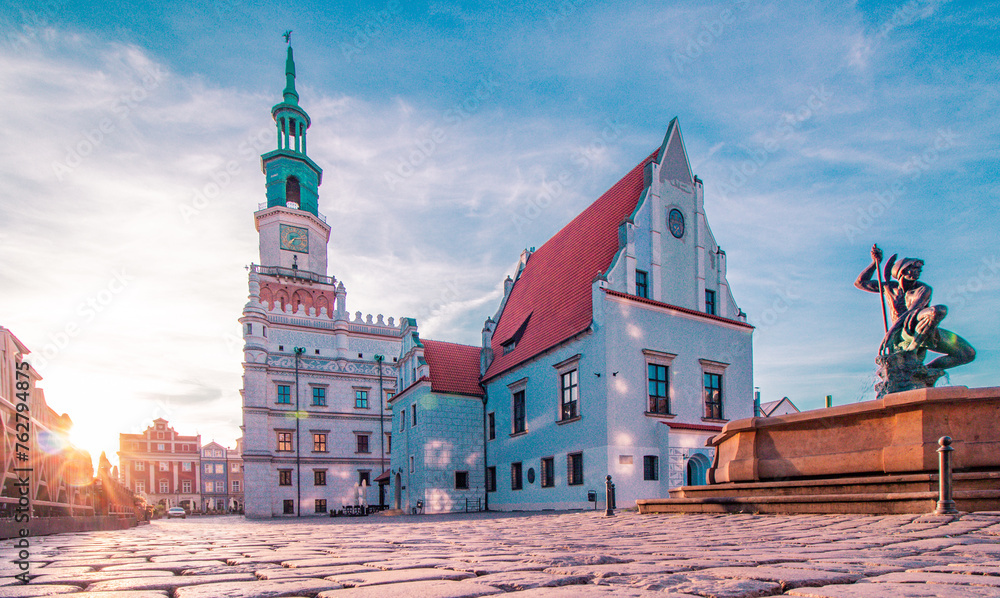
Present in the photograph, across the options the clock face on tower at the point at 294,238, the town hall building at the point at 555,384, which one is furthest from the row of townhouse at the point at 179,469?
the clock face on tower at the point at 294,238

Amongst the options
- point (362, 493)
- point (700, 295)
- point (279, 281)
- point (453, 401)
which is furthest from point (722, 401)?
point (279, 281)

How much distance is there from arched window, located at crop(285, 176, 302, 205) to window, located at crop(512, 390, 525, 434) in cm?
3058

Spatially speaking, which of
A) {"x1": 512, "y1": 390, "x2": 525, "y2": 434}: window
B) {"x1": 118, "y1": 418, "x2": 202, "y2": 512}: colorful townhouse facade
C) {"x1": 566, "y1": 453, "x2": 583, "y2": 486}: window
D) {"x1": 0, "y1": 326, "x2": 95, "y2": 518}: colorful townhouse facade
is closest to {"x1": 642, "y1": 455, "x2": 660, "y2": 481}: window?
{"x1": 566, "y1": 453, "x2": 583, "y2": 486}: window

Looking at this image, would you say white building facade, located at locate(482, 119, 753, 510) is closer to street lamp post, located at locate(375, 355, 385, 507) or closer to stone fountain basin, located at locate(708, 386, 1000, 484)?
stone fountain basin, located at locate(708, 386, 1000, 484)

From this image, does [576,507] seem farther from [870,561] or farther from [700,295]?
[870,561]

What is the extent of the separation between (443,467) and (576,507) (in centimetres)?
870

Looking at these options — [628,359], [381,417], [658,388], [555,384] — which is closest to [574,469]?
[555,384]

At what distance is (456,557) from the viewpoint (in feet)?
14.3

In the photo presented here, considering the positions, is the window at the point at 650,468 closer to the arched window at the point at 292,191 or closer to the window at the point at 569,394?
the window at the point at 569,394

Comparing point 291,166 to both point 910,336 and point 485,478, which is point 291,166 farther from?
point 910,336

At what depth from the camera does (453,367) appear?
30.3 m

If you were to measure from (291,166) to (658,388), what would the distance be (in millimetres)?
38003

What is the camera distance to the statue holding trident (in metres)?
10.0

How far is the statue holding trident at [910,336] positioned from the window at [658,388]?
434 inches
